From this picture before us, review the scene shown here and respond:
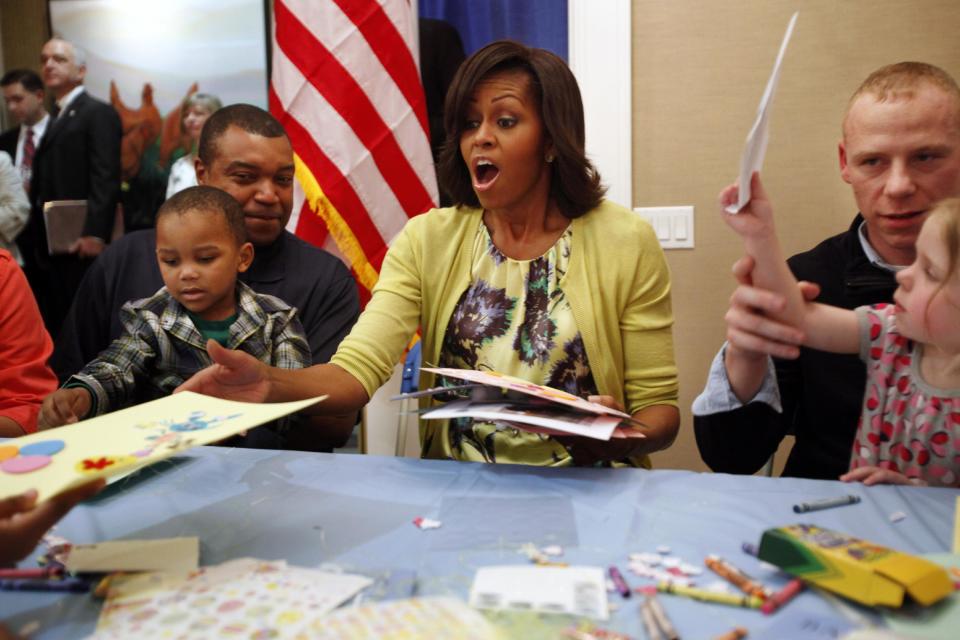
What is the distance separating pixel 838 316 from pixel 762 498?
1.38 ft

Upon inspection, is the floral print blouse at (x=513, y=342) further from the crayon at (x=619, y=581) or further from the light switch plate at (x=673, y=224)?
the light switch plate at (x=673, y=224)

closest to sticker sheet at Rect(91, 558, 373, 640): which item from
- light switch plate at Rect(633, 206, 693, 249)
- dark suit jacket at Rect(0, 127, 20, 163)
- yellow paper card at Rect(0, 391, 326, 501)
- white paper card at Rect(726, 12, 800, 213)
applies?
yellow paper card at Rect(0, 391, 326, 501)

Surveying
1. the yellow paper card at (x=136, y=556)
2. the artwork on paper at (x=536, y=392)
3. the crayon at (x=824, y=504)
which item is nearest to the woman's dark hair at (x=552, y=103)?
the artwork on paper at (x=536, y=392)

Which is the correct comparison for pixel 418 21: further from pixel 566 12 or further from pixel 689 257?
pixel 689 257

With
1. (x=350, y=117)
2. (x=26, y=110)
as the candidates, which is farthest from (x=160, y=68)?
(x=350, y=117)

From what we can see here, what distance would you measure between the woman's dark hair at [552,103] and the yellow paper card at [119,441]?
3.27ft

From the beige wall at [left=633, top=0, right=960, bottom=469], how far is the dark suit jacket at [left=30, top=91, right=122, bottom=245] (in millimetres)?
3175

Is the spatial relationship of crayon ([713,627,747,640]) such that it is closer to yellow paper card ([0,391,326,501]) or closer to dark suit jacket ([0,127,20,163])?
yellow paper card ([0,391,326,501])

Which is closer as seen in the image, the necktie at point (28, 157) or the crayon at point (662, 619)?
the crayon at point (662, 619)

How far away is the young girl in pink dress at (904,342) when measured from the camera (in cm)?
124

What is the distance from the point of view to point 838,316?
1422mm

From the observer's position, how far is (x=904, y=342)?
1.41 metres

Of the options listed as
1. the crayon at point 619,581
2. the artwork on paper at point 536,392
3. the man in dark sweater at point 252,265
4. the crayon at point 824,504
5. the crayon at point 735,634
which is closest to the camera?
the crayon at point 735,634

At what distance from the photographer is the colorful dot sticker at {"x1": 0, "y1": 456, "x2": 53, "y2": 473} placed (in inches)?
38.0
